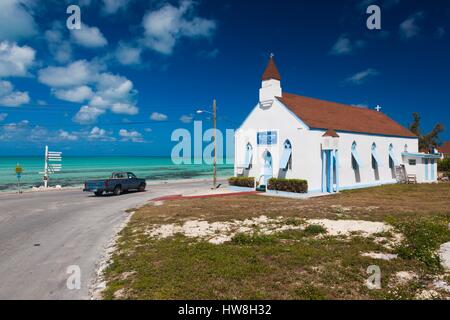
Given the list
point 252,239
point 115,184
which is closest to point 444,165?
point 115,184

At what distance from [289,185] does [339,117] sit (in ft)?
34.5

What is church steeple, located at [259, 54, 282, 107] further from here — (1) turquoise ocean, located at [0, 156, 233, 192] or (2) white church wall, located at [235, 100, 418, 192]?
(1) turquoise ocean, located at [0, 156, 233, 192]

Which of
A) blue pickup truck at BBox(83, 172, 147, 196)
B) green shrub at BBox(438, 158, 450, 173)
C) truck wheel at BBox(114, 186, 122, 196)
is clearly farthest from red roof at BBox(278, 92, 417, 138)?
truck wheel at BBox(114, 186, 122, 196)

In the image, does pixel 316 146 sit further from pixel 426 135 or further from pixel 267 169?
pixel 426 135

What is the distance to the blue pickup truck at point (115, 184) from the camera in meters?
23.0

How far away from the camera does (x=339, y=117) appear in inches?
1148

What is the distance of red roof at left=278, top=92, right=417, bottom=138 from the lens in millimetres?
25353

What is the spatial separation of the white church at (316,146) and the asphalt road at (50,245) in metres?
13.3

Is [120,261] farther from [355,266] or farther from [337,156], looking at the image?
[337,156]

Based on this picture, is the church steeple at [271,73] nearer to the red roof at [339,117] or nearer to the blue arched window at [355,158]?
the red roof at [339,117]

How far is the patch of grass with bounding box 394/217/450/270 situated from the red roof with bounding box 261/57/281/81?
17.4m

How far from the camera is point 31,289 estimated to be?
626 cm

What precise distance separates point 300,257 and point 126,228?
708 centimetres
